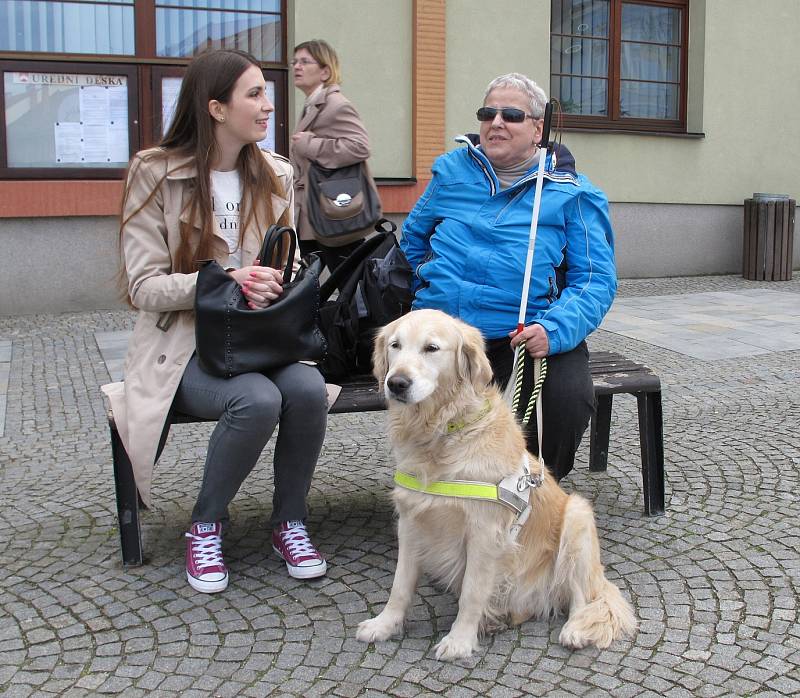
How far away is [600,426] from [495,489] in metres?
1.89

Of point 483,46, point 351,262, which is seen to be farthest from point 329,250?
point 483,46

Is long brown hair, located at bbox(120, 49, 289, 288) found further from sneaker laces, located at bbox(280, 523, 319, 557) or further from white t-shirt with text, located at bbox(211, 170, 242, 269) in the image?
sneaker laces, located at bbox(280, 523, 319, 557)

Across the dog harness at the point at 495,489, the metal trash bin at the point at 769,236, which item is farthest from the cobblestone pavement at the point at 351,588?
the metal trash bin at the point at 769,236

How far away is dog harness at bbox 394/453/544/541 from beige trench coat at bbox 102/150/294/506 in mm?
977

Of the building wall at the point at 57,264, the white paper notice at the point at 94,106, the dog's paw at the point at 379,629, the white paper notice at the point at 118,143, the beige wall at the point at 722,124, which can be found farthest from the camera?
the beige wall at the point at 722,124

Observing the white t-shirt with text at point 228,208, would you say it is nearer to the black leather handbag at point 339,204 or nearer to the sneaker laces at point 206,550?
the sneaker laces at point 206,550

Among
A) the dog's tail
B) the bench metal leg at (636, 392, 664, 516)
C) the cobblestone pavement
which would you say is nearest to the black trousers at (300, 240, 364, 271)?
the cobblestone pavement

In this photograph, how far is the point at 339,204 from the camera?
600cm

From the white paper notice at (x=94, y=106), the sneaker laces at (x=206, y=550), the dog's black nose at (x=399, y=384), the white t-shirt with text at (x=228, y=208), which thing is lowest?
the sneaker laces at (x=206, y=550)

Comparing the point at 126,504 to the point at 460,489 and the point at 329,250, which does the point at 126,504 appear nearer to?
the point at 460,489

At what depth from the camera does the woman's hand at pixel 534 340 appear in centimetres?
350

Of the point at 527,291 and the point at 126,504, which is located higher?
the point at 527,291

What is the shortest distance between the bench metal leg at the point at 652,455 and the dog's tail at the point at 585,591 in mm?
1003

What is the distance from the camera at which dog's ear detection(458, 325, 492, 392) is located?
2949mm
